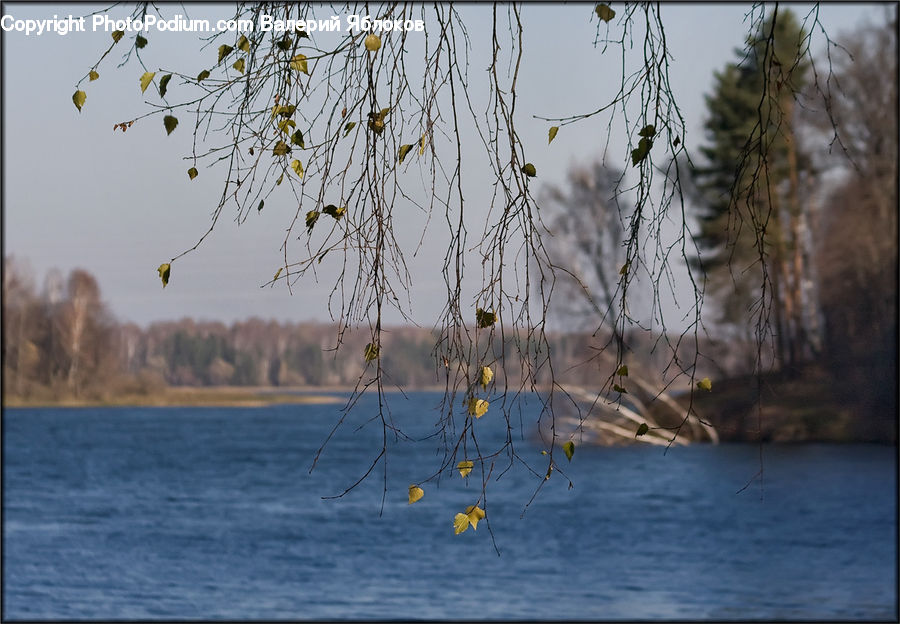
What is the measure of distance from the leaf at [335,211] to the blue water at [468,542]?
11.8m

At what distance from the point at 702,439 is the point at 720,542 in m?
11.3

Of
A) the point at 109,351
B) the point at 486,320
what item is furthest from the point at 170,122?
the point at 109,351

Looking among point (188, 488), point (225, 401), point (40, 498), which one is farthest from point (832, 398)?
point (225, 401)

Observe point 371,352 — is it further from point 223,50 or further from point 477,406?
point 223,50

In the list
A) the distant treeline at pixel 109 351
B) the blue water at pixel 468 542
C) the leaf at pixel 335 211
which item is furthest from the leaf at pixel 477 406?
the distant treeline at pixel 109 351

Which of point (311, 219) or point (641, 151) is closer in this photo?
point (641, 151)

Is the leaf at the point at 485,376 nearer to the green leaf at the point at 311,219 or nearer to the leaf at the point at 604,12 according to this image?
the green leaf at the point at 311,219

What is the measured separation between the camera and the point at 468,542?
21.7m

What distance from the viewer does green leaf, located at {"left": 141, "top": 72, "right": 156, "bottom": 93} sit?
2129 mm

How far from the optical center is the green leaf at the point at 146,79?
6.98 feet

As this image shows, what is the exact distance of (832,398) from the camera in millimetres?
27188

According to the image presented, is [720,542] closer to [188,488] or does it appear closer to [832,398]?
[832,398]

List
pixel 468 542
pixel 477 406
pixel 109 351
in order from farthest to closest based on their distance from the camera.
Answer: pixel 109 351 < pixel 468 542 < pixel 477 406

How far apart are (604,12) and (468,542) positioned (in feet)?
66.5
